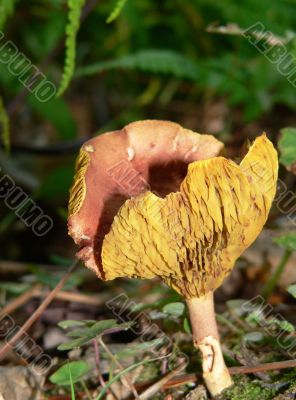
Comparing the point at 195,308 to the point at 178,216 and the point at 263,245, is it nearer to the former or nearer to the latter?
the point at 178,216

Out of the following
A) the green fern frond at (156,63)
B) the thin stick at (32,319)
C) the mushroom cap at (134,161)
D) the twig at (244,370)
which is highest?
the green fern frond at (156,63)

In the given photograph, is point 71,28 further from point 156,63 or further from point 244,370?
point 244,370

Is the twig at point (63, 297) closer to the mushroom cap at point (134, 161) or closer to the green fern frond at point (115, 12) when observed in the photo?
the mushroom cap at point (134, 161)

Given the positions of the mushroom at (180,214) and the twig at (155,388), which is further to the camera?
the twig at (155,388)

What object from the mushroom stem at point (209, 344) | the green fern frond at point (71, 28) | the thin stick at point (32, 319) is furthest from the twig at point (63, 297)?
the mushroom stem at point (209, 344)

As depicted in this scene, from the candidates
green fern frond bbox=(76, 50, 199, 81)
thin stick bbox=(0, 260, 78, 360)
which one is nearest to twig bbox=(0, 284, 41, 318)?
thin stick bbox=(0, 260, 78, 360)

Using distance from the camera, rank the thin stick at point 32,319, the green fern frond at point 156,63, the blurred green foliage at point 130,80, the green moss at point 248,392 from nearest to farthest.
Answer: the green moss at point 248,392 → the thin stick at point 32,319 → the green fern frond at point 156,63 → the blurred green foliage at point 130,80

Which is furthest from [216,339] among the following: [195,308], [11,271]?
[11,271]
